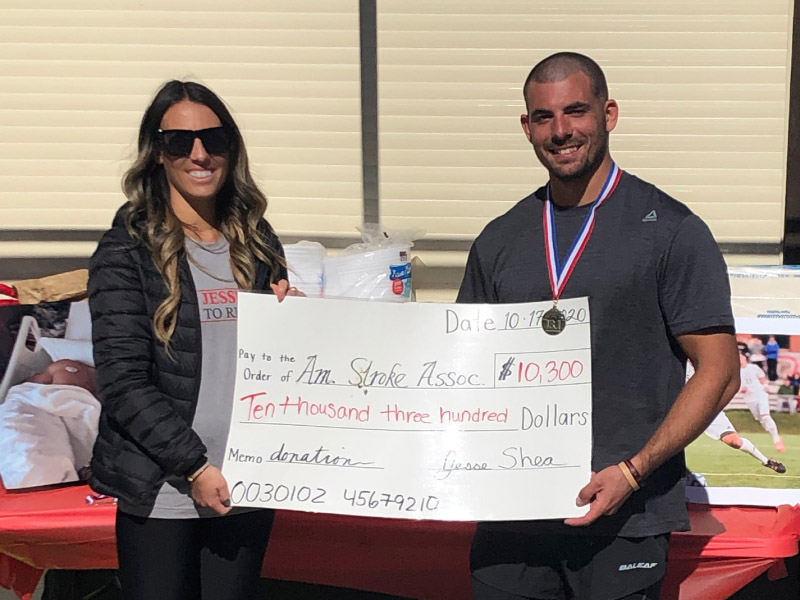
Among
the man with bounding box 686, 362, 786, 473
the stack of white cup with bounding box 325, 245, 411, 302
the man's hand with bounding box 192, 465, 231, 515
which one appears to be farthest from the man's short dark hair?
the stack of white cup with bounding box 325, 245, 411, 302

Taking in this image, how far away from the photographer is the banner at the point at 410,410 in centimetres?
181

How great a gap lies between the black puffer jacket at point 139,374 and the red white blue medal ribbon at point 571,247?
871mm

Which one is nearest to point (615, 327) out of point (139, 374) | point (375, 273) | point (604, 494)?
point (604, 494)

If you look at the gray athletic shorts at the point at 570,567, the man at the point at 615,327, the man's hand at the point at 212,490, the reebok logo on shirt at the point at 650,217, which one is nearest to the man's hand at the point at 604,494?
the man at the point at 615,327

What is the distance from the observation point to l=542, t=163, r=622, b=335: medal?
1.76 m

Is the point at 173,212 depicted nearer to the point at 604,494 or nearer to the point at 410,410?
the point at 410,410

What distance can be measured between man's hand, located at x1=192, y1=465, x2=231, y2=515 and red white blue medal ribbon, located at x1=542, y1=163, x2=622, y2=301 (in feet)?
3.01

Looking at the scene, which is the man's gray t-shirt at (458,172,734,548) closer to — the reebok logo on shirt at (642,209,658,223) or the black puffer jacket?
the reebok logo on shirt at (642,209,658,223)

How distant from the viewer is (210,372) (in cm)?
192

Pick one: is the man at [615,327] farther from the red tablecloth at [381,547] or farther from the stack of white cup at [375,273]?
the stack of white cup at [375,273]

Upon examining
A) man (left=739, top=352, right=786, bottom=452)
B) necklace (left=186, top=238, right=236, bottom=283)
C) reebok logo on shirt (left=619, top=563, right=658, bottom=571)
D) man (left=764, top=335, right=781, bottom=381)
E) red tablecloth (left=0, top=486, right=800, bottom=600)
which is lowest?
red tablecloth (left=0, top=486, right=800, bottom=600)

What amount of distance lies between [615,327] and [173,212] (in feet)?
3.74

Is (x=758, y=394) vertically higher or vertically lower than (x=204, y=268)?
lower

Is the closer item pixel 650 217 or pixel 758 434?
pixel 650 217
